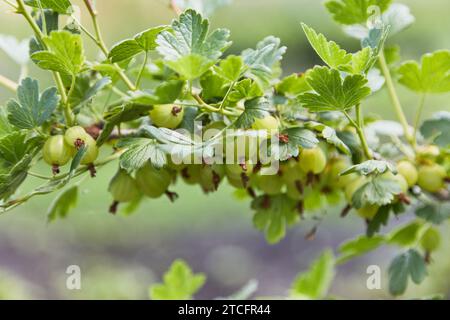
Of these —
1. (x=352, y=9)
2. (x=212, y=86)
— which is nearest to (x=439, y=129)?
(x=352, y=9)

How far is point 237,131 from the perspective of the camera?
0.54 m

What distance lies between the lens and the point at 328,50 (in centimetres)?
53

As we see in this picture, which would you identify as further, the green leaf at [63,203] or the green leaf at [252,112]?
the green leaf at [63,203]

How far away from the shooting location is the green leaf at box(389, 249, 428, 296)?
27.9 inches

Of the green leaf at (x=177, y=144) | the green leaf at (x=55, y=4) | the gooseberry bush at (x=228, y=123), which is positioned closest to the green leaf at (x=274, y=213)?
the gooseberry bush at (x=228, y=123)

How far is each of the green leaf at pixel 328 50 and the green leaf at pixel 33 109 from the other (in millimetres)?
239

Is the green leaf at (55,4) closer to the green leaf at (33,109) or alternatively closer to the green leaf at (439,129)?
the green leaf at (33,109)

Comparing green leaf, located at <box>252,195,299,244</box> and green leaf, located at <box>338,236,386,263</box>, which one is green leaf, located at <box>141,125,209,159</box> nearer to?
green leaf, located at <box>252,195,299,244</box>

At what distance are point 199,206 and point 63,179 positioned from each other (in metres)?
2.13

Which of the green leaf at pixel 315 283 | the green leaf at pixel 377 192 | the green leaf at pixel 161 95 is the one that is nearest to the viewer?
the green leaf at pixel 161 95

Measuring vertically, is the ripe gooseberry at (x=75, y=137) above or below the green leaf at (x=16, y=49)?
below

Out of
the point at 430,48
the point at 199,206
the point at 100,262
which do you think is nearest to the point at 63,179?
the point at 100,262

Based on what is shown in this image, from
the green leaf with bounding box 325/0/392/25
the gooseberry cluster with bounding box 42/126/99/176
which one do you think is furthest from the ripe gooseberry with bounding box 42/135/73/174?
the green leaf with bounding box 325/0/392/25

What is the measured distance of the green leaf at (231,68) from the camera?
502 mm
